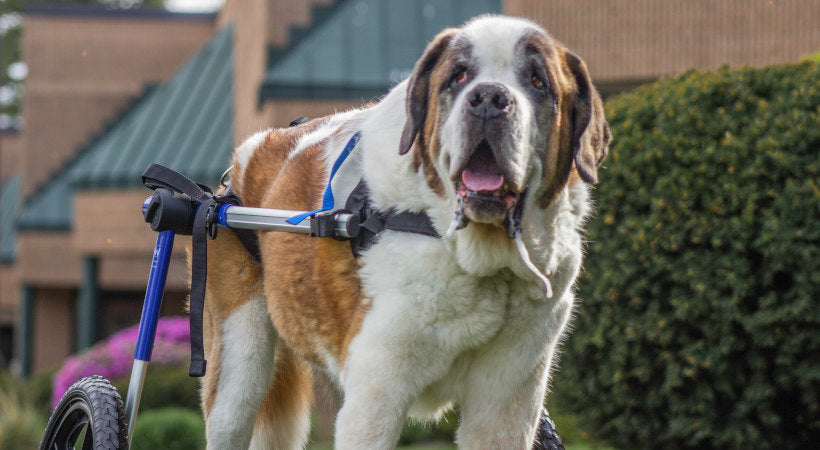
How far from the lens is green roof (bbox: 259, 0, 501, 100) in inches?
496

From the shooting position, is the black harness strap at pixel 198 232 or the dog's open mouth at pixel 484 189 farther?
the black harness strap at pixel 198 232

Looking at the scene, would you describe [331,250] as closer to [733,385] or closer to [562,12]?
[733,385]

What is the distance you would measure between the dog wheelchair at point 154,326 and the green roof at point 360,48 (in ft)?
28.0

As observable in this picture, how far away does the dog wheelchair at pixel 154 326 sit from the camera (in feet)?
11.9

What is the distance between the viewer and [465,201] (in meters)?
2.84

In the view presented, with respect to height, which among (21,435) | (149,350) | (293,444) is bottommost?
(21,435)

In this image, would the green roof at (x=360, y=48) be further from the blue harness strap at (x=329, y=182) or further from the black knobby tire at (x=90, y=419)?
the blue harness strap at (x=329, y=182)

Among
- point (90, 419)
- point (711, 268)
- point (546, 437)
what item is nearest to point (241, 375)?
point (90, 419)

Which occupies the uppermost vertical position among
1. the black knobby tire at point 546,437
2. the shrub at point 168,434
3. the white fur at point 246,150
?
the white fur at point 246,150

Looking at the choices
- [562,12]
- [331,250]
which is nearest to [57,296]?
[562,12]

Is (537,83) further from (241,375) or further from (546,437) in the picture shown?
(241,375)

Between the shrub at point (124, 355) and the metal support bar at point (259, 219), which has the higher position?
the metal support bar at point (259, 219)

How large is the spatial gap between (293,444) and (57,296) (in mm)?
20972

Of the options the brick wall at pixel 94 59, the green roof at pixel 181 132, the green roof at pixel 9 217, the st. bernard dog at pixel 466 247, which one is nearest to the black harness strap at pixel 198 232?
the st. bernard dog at pixel 466 247
